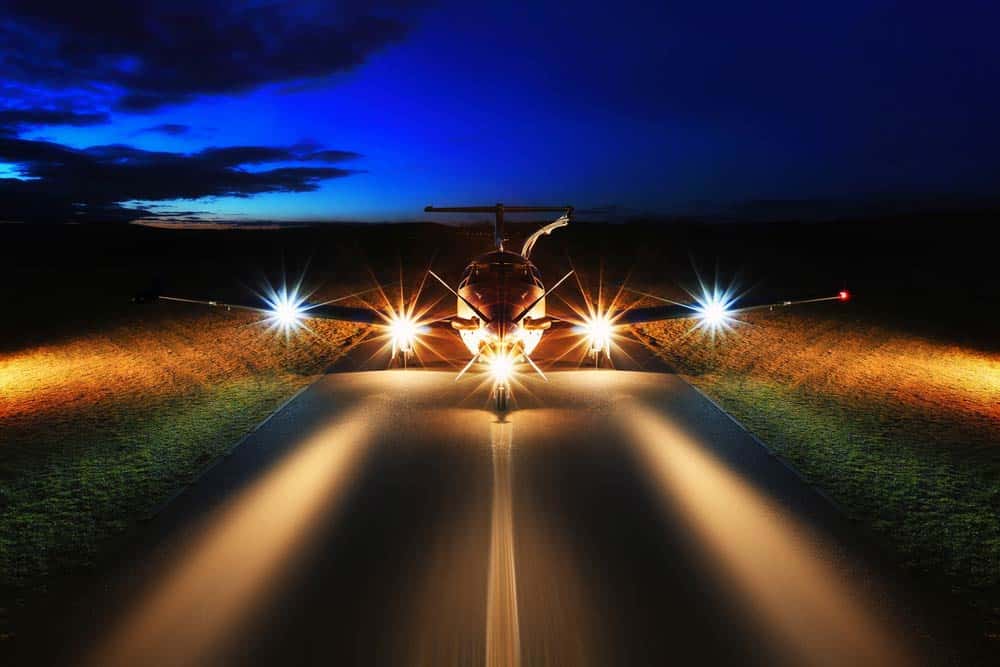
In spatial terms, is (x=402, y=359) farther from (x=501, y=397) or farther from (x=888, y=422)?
(x=888, y=422)

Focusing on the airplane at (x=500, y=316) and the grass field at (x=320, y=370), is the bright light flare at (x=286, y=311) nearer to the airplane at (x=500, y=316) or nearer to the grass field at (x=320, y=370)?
the airplane at (x=500, y=316)

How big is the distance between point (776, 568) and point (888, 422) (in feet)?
22.3

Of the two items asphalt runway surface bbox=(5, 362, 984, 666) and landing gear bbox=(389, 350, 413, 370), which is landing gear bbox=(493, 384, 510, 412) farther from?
landing gear bbox=(389, 350, 413, 370)

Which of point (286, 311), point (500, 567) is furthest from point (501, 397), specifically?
point (286, 311)

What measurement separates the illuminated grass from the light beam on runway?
14.1 feet

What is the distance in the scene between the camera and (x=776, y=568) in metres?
6.23

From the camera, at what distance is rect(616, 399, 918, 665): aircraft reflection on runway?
5.05m

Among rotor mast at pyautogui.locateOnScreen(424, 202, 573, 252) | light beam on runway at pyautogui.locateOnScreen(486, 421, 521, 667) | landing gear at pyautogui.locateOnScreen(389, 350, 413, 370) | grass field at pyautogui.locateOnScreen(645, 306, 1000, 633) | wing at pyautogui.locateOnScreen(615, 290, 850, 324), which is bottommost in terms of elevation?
light beam on runway at pyautogui.locateOnScreen(486, 421, 521, 667)

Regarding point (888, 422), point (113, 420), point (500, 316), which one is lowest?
point (888, 422)

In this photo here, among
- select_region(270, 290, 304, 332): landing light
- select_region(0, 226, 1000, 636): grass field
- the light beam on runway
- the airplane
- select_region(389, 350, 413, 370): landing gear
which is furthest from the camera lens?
select_region(389, 350, 413, 370): landing gear

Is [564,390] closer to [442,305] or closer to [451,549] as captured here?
[451,549]

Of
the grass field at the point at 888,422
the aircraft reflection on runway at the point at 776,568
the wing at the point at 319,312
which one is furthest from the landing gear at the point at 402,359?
the aircraft reflection on runway at the point at 776,568

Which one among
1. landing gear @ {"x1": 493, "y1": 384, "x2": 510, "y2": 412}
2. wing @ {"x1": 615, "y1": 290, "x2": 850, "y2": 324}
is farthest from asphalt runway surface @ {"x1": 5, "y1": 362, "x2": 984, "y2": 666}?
wing @ {"x1": 615, "y1": 290, "x2": 850, "y2": 324}

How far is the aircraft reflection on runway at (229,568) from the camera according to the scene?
5.08 metres
